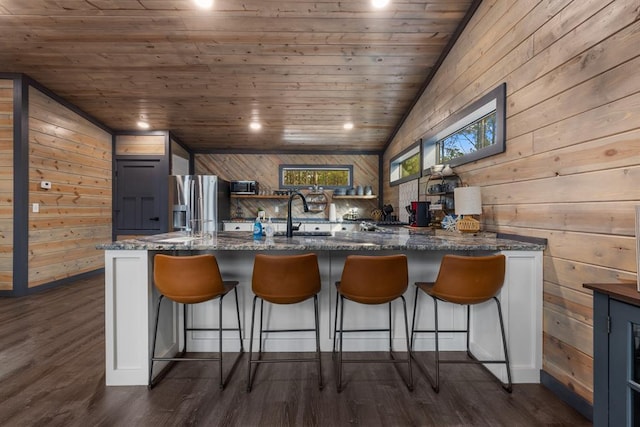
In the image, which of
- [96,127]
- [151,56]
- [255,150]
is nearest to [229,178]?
A: [255,150]

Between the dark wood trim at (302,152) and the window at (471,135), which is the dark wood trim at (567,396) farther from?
the dark wood trim at (302,152)

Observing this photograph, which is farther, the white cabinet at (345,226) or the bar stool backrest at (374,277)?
the white cabinet at (345,226)

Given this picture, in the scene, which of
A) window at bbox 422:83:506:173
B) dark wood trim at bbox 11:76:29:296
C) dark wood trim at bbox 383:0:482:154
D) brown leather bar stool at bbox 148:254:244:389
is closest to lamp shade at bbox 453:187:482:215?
window at bbox 422:83:506:173

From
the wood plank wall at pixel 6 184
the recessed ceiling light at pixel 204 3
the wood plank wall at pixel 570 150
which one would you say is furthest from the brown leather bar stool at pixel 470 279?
the wood plank wall at pixel 6 184

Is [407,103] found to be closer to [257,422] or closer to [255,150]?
[255,150]

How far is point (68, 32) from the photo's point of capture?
118 inches

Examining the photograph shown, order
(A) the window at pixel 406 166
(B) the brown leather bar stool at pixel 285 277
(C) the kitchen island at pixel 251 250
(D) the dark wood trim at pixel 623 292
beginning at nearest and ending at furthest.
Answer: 1. (D) the dark wood trim at pixel 623 292
2. (B) the brown leather bar stool at pixel 285 277
3. (C) the kitchen island at pixel 251 250
4. (A) the window at pixel 406 166

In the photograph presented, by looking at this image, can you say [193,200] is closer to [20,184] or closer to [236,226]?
[236,226]

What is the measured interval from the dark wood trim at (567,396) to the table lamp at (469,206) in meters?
1.09

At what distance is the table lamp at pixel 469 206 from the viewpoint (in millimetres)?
2430

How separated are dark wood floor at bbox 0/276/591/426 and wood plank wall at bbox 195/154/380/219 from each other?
4.13 meters

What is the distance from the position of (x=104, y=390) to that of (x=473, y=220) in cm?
292

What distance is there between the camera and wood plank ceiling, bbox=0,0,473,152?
2775 millimetres

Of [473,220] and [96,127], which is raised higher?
[96,127]
